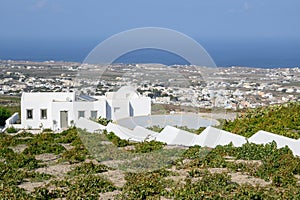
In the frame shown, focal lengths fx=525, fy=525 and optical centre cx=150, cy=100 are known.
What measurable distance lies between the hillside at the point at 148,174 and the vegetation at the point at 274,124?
2.52 m

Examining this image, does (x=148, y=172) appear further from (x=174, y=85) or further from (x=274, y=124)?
(x=274, y=124)

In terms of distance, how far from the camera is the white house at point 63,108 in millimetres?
19797

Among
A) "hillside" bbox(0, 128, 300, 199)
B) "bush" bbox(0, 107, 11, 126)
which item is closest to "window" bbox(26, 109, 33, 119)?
"bush" bbox(0, 107, 11, 126)

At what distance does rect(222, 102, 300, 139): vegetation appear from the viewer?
1334 centimetres

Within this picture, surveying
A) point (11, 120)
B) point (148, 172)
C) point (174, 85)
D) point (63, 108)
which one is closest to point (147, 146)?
point (148, 172)

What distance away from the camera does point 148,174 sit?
920 centimetres

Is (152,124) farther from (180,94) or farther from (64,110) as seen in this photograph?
(64,110)

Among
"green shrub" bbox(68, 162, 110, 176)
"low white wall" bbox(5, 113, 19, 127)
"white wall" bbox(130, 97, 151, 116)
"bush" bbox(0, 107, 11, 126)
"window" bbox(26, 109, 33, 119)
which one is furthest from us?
"bush" bbox(0, 107, 11, 126)

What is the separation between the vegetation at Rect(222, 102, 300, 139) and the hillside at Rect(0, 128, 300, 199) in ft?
8.28

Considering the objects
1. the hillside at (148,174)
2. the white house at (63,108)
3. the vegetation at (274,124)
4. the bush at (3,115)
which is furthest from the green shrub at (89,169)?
the bush at (3,115)

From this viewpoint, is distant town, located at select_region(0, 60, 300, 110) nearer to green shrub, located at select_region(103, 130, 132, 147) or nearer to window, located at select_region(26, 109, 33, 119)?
green shrub, located at select_region(103, 130, 132, 147)

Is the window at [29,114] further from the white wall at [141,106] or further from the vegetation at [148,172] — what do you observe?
the vegetation at [148,172]

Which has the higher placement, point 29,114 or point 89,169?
point 89,169

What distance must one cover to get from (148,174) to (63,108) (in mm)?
12496
